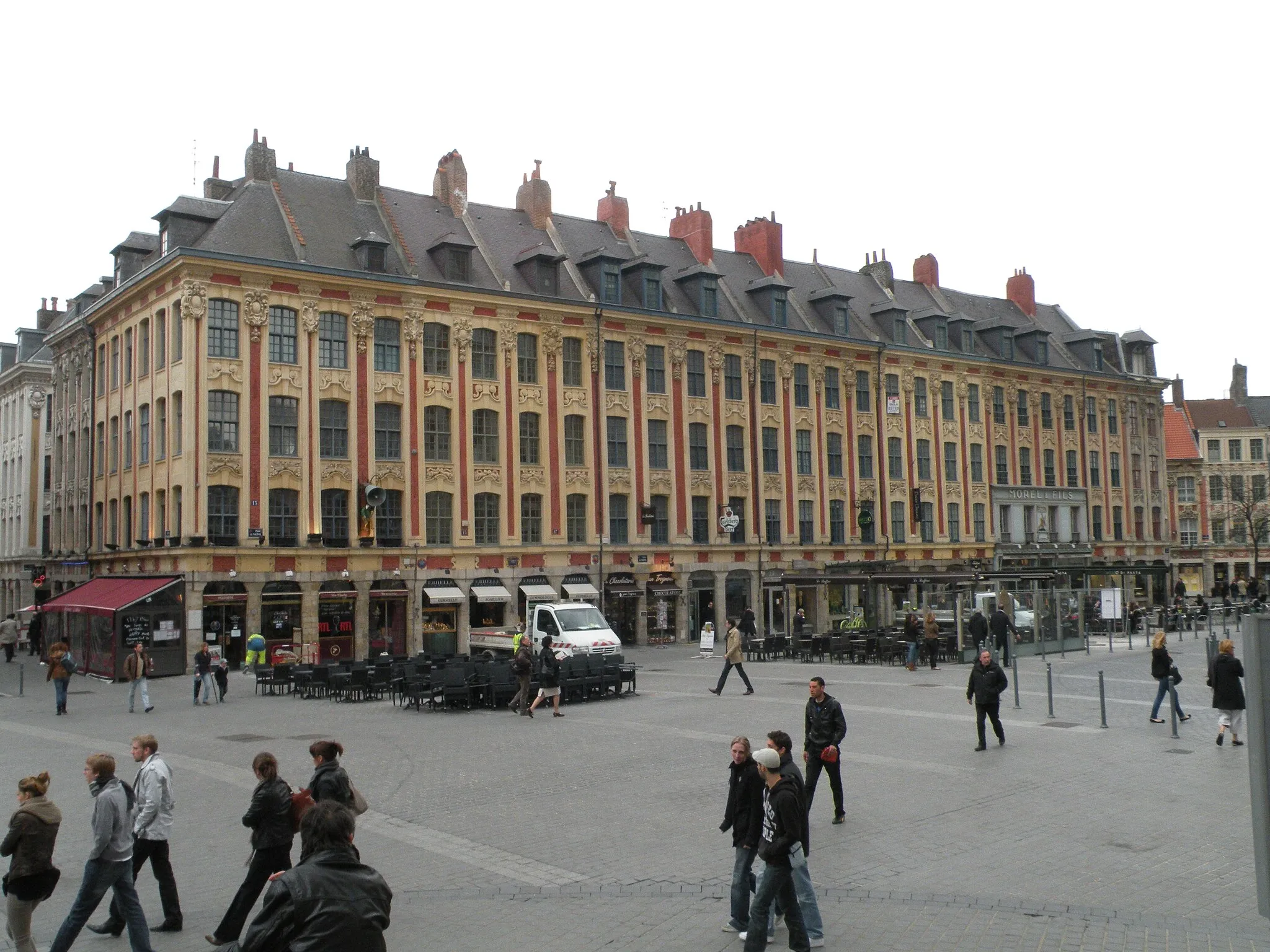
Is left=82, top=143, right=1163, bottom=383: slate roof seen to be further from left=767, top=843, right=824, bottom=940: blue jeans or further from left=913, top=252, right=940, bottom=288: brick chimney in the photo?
left=767, top=843, right=824, bottom=940: blue jeans

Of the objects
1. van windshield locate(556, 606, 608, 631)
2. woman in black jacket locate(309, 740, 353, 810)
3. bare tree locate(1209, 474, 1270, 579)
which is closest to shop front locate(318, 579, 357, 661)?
van windshield locate(556, 606, 608, 631)

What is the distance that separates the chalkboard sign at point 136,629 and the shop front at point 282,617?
3801mm

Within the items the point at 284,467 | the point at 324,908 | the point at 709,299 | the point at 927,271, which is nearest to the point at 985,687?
the point at 324,908

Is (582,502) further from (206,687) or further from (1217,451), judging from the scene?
(1217,451)

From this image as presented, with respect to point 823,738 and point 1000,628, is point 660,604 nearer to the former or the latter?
point 1000,628

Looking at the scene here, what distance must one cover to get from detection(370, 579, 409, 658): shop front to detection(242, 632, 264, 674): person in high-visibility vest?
Result: 5.68 meters

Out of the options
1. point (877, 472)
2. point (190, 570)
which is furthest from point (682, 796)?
point (877, 472)

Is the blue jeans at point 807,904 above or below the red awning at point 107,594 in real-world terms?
below

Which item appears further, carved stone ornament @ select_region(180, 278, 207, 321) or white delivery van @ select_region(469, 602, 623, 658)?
carved stone ornament @ select_region(180, 278, 207, 321)

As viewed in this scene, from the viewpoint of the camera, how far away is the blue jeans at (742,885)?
8.70 metres

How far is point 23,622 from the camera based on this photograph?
5644 cm

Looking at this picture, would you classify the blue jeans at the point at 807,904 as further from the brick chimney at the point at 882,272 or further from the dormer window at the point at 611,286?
the brick chimney at the point at 882,272

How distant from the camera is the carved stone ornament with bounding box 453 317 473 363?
1690 inches

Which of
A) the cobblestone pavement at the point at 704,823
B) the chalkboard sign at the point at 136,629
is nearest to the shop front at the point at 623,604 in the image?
the chalkboard sign at the point at 136,629
